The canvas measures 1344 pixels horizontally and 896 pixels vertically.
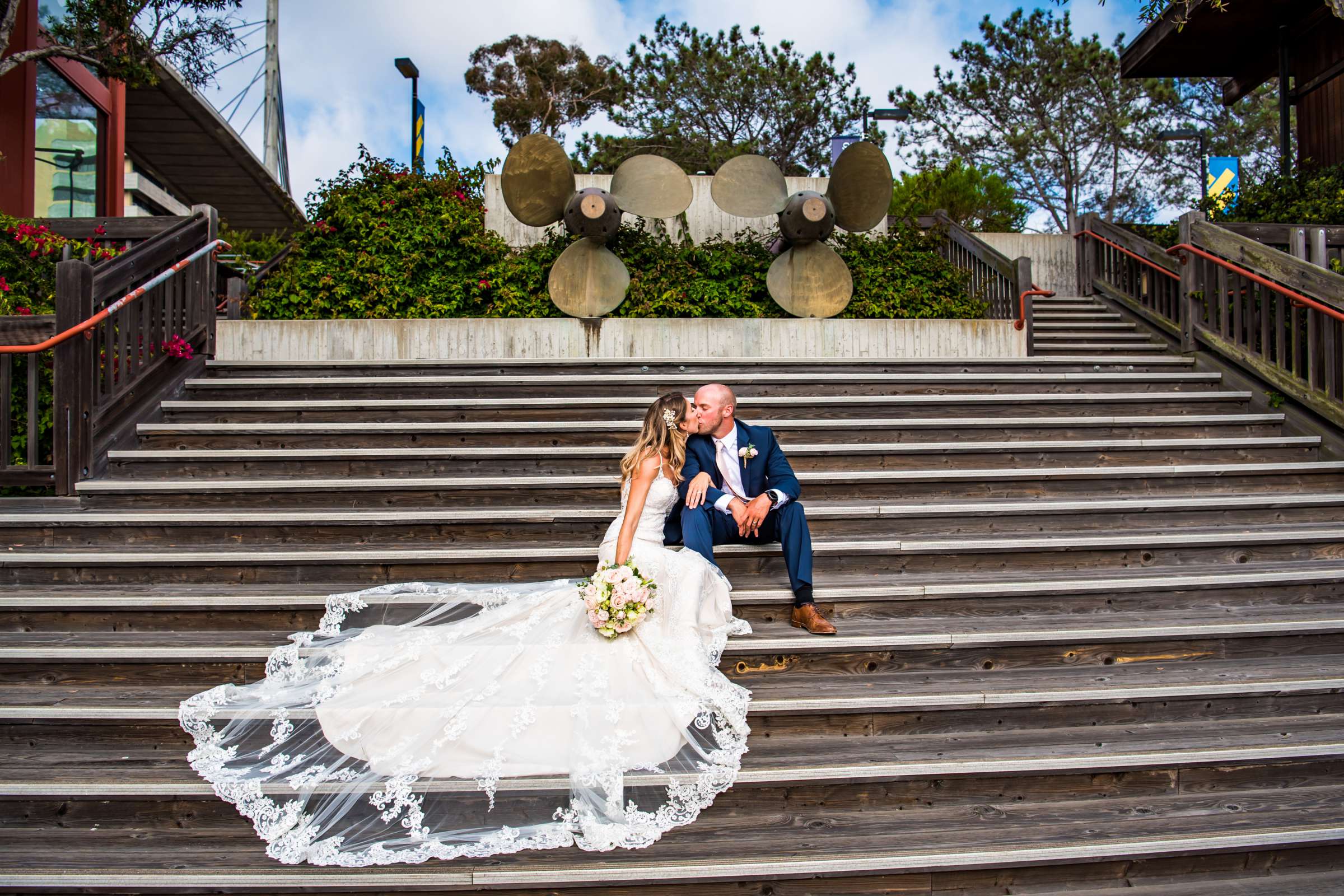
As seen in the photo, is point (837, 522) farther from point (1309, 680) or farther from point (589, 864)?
point (589, 864)

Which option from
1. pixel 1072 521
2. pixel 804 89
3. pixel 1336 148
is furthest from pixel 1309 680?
pixel 804 89

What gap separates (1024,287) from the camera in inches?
301

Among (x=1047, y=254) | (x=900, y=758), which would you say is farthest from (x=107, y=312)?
(x=1047, y=254)

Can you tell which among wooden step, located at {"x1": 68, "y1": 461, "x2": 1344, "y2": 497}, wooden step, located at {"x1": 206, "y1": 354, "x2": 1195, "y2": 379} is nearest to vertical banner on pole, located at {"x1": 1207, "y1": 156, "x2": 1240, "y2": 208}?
wooden step, located at {"x1": 206, "y1": 354, "x2": 1195, "y2": 379}

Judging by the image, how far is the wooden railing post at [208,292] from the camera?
643cm

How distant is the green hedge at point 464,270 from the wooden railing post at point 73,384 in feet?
9.30

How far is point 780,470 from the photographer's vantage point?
411cm

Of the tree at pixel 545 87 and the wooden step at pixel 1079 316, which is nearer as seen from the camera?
the wooden step at pixel 1079 316

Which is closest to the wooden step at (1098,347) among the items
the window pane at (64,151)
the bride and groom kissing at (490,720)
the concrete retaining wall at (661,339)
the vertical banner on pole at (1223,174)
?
the concrete retaining wall at (661,339)

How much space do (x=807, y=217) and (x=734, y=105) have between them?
2027 cm

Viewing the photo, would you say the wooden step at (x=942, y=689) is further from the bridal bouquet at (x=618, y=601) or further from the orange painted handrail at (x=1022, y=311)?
the orange painted handrail at (x=1022, y=311)

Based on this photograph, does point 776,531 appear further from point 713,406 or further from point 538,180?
point 538,180

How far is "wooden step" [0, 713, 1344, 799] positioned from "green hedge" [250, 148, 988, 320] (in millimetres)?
5345

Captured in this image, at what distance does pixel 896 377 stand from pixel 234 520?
14.9 ft
